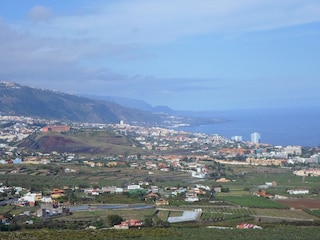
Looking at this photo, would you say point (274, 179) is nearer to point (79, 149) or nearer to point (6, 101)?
point (79, 149)

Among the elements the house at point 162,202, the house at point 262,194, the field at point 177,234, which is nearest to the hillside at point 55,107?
the house at point 262,194

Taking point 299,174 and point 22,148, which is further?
point 22,148

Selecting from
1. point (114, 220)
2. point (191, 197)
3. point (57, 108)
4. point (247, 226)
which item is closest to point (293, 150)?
point (191, 197)

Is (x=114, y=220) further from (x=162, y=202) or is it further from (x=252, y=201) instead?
(x=252, y=201)

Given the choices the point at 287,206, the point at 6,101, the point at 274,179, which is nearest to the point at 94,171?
the point at 274,179

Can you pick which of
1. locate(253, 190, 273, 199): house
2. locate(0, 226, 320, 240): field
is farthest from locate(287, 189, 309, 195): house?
locate(0, 226, 320, 240): field

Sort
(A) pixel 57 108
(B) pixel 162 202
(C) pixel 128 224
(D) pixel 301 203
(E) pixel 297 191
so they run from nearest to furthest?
(C) pixel 128 224, (B) pixel 162 202, (D) pixel 301 203, (E) pixel 297 191, (A) pixel 57 108

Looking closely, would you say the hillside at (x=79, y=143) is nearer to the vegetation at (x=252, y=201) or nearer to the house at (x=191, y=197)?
the house at (x=191, y=197)

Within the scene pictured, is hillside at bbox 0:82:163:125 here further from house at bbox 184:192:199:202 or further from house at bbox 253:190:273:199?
house at bbox 253:190:273:199
